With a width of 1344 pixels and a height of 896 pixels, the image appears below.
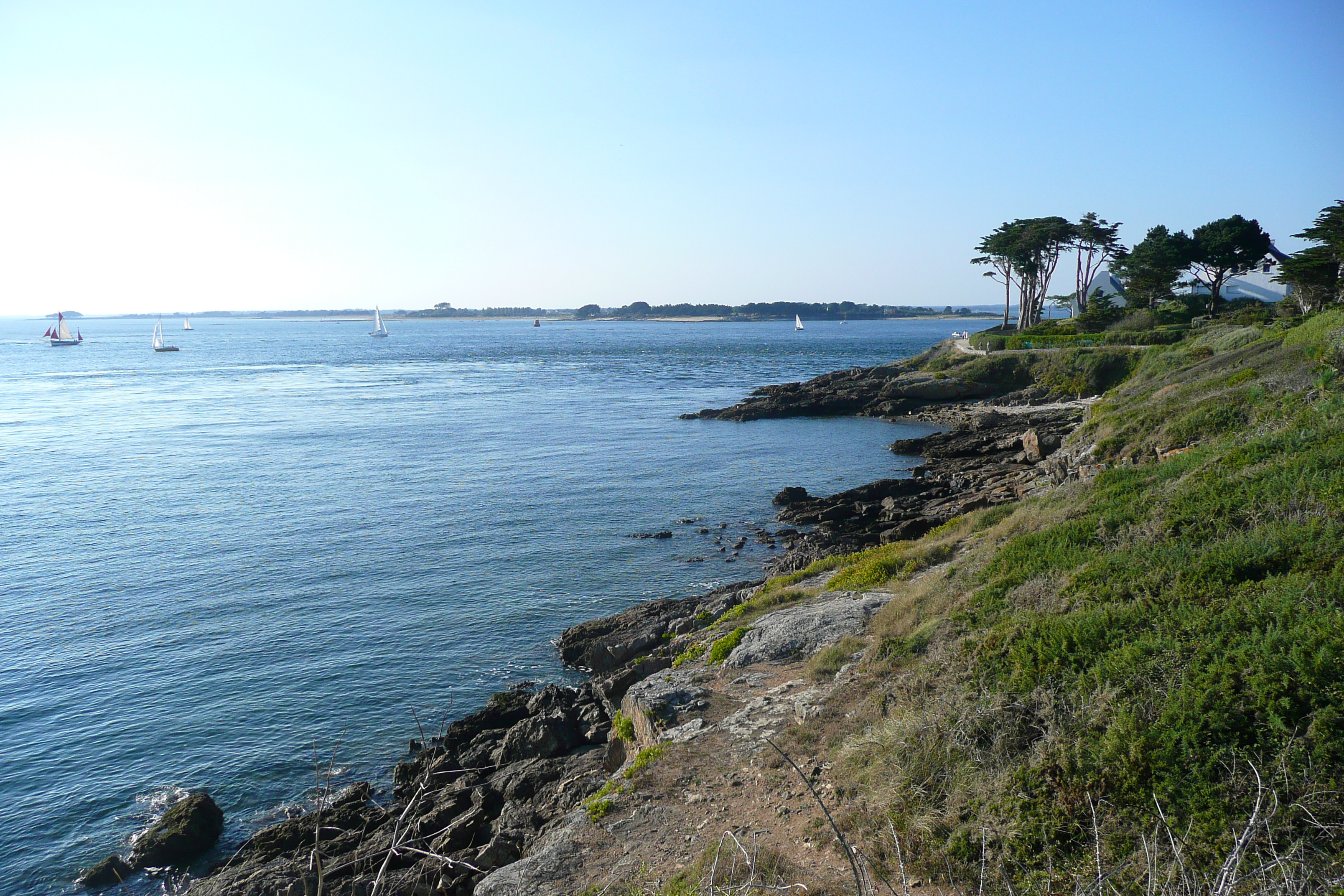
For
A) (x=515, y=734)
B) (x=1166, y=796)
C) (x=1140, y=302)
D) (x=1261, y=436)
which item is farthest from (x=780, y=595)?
(x=1140, y=302)

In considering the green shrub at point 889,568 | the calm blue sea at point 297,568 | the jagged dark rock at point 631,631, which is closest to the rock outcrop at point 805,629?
the green shrub at point 889,568

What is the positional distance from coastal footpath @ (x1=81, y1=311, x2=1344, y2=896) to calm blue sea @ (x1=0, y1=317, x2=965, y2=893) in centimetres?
266

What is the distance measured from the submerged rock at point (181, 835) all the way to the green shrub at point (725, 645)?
28.9 feet

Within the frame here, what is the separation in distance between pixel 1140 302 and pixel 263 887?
69.9 metres

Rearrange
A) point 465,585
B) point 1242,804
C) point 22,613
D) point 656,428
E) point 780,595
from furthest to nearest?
1. point 656,428
2. point 465,585
3. point 22,613
4. point 780,595
5. point 1242,804

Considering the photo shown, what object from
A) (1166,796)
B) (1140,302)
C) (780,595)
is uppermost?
(1140,302)

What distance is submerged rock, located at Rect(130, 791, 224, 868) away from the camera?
12711mm

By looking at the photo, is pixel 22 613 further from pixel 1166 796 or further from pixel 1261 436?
pixel 1261 436

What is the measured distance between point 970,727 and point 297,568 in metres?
22.9

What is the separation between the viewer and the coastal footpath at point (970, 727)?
261 inches

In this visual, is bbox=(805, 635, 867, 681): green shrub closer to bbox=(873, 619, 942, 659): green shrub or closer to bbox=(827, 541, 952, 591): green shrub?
bbox=(873, 619, 942, 659): green shrub

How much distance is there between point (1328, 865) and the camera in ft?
18.6

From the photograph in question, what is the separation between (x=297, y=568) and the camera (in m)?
25.5

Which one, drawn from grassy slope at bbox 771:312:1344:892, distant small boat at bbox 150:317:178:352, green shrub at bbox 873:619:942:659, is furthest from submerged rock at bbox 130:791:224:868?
distant small boat at bbox 150:317:178:352
